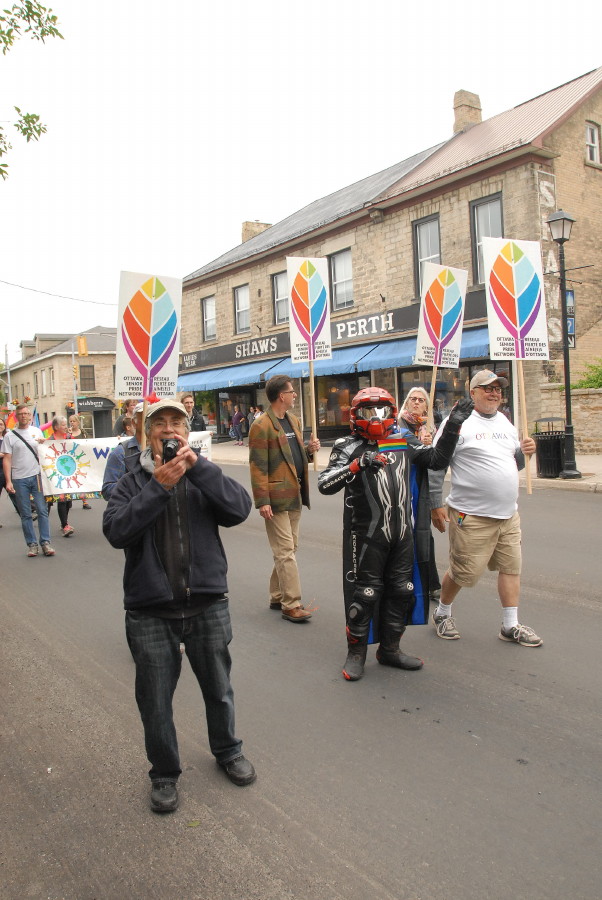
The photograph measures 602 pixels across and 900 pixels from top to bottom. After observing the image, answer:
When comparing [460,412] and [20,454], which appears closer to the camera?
[460,412]

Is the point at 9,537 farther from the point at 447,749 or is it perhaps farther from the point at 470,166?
the point at 470,166

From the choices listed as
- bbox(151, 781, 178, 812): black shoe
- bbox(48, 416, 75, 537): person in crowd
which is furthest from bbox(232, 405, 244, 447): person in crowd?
bbox(151, 781, 178, 812): black shoe

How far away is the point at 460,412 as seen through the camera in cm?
445

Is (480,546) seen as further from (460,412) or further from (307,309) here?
(307,309)

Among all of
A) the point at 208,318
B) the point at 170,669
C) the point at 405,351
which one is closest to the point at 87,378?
the point at 208,318

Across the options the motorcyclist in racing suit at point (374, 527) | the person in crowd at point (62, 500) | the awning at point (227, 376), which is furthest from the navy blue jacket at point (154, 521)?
the awning at point (227, 376)

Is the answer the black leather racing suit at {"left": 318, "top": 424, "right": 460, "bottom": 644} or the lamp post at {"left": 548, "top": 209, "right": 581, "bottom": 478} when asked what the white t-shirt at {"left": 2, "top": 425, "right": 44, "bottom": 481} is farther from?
the lamp post at {"left": 548, "top": 209, "right": 581, "bottom": 478}

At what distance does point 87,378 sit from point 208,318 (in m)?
26.7

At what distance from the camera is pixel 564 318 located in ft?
44.0

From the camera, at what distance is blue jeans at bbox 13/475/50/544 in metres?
8.57

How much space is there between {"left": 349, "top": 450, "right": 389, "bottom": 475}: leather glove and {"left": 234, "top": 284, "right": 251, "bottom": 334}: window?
24342 millimetres

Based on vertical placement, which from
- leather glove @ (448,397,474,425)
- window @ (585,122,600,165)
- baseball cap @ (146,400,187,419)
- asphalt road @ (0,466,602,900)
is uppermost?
window @ (585,122,600,165)

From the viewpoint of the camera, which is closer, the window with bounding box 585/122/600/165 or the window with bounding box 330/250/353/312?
the window with bounding box 585/122/600/165

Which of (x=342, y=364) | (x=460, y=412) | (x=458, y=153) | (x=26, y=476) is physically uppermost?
(x=458, y=153)
